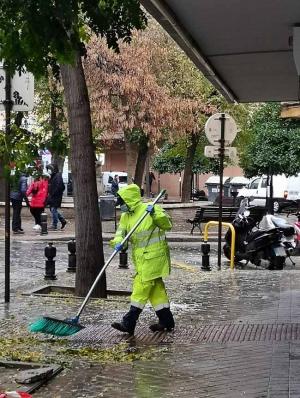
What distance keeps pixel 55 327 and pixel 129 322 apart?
894mm

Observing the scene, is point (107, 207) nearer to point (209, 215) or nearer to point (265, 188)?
point (209, 215)

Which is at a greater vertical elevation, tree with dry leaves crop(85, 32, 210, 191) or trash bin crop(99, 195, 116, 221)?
tree with dry leaves crop(85, 32, 210, 191)

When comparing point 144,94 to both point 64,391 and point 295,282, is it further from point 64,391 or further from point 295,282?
point 64,391

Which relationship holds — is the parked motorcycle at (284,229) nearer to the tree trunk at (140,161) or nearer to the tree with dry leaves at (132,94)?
the tree with dry leaves at (132,94)

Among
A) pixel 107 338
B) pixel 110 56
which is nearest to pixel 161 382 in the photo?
pixel 107 338

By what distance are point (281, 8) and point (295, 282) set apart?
5993 mm

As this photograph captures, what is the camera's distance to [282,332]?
Result: 8.06 m

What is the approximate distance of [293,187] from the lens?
37.9 m

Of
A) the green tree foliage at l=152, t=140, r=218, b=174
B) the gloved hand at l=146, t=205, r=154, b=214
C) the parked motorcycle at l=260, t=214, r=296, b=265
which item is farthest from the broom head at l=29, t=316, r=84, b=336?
the green tree foliage at l=152, t=140, r=218, b=174

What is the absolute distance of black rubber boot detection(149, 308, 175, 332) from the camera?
8.20 meters

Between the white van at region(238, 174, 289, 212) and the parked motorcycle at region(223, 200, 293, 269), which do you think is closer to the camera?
the parked motorcycle at region(223, 200, 293, 269)

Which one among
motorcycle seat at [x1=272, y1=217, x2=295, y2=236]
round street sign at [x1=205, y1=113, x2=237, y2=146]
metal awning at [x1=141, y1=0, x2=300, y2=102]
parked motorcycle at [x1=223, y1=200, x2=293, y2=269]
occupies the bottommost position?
parked motorcycle at [x1=223, y1=200, x2=293, y2=269]

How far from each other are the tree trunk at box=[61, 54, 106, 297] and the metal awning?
1.73 m

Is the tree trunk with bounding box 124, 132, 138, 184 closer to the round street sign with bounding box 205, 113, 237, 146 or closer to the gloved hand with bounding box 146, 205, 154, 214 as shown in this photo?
the round street sign with bounding box 205, 113, 237, 146
